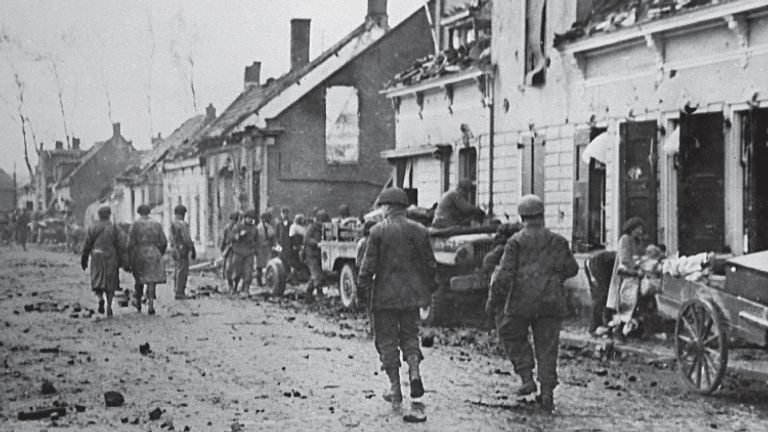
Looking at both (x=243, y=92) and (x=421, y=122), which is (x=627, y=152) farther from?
(x=243, y=92)

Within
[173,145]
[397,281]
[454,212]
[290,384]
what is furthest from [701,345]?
[173,145]

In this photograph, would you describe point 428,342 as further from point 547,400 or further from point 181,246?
point 181,246

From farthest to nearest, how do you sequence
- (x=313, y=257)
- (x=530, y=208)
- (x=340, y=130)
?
(x=340, y=130) → (x=313, y=257) → (x=530, y=208)

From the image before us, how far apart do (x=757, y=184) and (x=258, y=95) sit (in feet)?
99.4

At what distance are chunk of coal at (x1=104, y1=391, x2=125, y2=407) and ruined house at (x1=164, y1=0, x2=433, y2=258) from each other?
26683mm

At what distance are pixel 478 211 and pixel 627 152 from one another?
9.10 feet

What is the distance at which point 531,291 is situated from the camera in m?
9.45

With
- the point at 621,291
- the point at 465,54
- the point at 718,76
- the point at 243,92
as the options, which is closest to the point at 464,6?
the point at 465,54

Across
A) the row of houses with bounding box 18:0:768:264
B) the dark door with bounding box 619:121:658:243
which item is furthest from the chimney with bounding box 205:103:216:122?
the dark door with bounding box 619:121:658:243

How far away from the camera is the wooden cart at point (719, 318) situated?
30.7ft

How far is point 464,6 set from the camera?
27062mm

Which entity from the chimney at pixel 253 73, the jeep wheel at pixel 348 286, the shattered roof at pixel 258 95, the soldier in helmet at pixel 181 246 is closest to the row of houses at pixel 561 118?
the shattered roof at pixel 258 95

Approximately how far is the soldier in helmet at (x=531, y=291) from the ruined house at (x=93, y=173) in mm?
68815

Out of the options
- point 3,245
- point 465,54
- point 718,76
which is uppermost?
point 465,54
